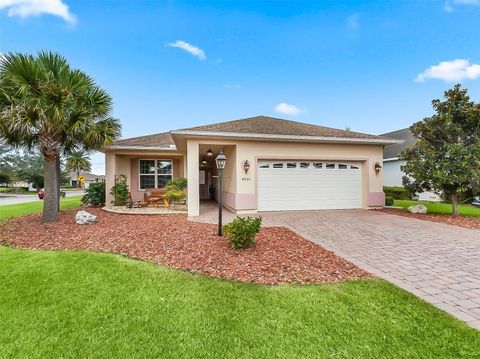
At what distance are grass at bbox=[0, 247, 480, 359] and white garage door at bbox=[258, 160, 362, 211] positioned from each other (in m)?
6.92

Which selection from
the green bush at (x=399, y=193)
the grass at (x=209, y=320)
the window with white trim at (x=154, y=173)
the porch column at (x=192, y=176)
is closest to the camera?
the grass at (x=209, y=320)

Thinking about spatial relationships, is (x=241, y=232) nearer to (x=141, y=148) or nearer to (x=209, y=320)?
(x=209, y=320)

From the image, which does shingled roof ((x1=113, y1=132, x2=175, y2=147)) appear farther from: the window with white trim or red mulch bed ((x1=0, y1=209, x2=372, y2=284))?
red mulch bed ((x1=0, y1=209, x2=372, y2=284))

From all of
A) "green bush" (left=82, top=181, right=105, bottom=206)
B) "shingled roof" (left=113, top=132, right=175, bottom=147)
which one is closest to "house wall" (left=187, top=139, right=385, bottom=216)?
"shingled roof" (left=113, top=132, right=175, bottom=147)

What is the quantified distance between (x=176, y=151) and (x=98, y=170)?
70.4 meters

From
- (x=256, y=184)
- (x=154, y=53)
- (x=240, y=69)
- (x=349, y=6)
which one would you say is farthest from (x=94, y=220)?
(x=349, y=6)

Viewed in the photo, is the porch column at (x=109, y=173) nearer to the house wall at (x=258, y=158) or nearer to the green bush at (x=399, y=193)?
the house wall at (x=258, y=158)

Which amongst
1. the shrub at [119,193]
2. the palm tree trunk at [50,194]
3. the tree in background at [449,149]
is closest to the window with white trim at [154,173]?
the shrub at [119,193]

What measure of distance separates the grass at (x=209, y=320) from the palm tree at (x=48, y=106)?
505cm

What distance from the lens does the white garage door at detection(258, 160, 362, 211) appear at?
34.5 ft

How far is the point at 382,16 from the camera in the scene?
11.3 m

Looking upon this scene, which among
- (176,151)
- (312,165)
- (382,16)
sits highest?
(382,16)

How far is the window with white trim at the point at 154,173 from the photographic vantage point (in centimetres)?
1412

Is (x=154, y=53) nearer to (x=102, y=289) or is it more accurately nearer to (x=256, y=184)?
(x=256, y=184)
